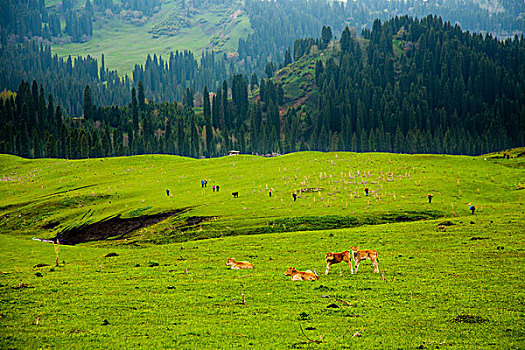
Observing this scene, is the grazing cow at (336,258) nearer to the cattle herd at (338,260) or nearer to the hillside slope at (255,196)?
the cattle herd at (338,260)

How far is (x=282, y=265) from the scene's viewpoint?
120 feet

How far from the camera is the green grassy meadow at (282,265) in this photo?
20984 millimetres

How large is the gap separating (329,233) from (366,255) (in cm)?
2123

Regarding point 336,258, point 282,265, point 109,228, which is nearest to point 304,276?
point 336,258

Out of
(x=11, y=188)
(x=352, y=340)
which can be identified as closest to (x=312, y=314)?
(x=352, y=340)

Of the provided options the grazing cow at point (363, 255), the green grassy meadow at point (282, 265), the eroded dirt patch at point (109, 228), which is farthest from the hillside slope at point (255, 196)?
the grazing cow at point (363, 255)

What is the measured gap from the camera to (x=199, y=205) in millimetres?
75438

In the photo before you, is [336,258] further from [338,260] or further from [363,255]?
[363,255]

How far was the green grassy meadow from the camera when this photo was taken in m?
21.0

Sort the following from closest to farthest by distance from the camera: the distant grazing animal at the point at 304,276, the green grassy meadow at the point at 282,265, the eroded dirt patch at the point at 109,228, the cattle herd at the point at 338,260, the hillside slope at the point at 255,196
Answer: the green grassy meadow at the point at 282,265, the distant grazing animal at the point at 304,276, the cattle herd at the point at 338,260, the hillside slope at the point at 255,196, the eroded dirt patch at the point at 109,228

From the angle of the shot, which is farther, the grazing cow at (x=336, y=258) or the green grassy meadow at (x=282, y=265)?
the grazing cow at (x=336, y=258)

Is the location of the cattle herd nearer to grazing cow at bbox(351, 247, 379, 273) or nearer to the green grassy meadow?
grazing cow at bbox(351, 247, 379, 273)

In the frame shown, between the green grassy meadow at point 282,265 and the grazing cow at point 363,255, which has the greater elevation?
the grazing cow at point 363,255

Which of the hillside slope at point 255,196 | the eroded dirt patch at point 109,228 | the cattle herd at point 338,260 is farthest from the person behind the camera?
the eroded dirt patch at point 109,228
